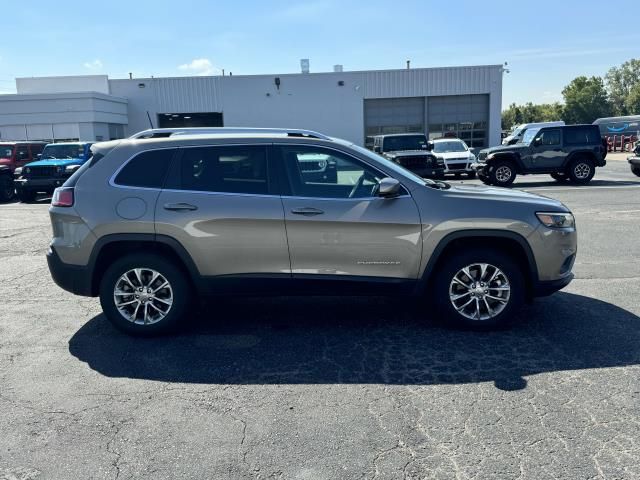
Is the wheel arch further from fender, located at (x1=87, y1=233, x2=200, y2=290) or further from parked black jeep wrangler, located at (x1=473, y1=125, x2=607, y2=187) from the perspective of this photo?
parked black jeep wrangler, located at (x1=473, y1=125, x2=607, y2=187)

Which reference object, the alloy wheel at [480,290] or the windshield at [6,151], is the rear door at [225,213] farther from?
the windshield at [6,151]

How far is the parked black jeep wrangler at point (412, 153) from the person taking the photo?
18484 mm

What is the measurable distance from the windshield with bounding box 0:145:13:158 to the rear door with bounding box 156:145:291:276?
57.0ft

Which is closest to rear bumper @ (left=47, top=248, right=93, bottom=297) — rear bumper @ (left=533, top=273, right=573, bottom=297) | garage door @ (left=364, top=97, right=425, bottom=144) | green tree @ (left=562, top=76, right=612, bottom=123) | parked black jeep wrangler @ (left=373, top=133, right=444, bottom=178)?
rear bumper @ (left=533, top=273, right=573, bottom=297)

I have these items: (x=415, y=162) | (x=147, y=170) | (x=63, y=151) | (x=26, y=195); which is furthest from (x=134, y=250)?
(x=63, y=151)

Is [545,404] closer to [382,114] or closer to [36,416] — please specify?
[36,416]

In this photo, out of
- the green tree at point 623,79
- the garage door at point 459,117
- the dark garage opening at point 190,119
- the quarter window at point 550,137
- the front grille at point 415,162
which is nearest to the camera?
the quarter window at point 550,137

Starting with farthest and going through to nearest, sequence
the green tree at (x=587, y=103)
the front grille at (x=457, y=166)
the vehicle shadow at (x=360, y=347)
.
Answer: the green tree at (x=587, y=103), the front grille at (x=457, y=166), the vehicle shadow at (x=360, y=347)

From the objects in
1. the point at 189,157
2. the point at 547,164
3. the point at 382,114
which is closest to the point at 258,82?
the point at 382,114

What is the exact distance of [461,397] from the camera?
3602 millimetres

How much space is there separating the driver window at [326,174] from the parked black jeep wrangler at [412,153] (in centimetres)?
1331

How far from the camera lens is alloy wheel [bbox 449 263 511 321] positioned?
4727 mm

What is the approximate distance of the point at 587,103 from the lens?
102500 mm

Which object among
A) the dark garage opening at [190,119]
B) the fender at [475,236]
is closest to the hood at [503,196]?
the fender at [475,236]
